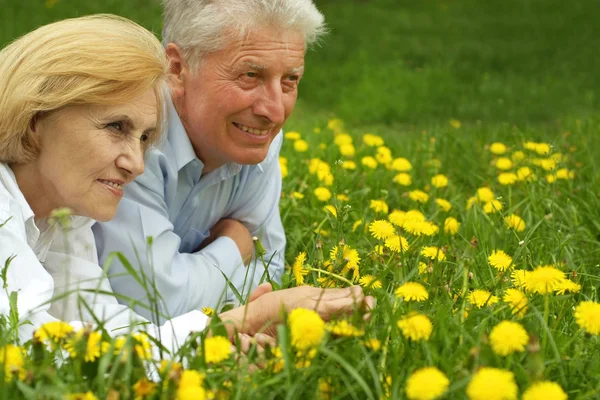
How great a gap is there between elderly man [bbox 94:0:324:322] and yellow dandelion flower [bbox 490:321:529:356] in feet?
3.92

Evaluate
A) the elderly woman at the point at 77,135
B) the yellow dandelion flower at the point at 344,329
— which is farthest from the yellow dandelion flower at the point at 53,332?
the yellow dandelion flower at the point at 344,329

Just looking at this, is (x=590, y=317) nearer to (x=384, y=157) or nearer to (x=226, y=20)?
(x=226, y=20)

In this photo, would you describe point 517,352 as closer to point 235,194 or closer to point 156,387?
point 156,387

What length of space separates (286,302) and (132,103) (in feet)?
2.43

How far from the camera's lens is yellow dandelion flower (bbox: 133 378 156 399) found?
1.70 metres

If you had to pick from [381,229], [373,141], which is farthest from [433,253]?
[373,141]

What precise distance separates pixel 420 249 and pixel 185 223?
0.97m

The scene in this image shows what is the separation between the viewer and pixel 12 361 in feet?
5.83

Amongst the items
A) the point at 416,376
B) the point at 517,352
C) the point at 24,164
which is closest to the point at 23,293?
the point at 24,164

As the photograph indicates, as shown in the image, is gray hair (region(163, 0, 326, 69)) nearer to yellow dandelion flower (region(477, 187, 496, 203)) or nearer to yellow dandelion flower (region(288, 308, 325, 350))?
yellow dandelion flower (region(477, 187, 496, 203))

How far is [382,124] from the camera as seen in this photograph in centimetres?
756

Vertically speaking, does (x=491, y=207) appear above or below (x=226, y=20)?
below

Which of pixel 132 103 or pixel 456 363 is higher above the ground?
pixel 132 103

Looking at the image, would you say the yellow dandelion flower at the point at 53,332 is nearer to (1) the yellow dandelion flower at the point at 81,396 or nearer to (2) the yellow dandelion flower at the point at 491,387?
(1) the yellow dandelion flower at the point at 81,396
